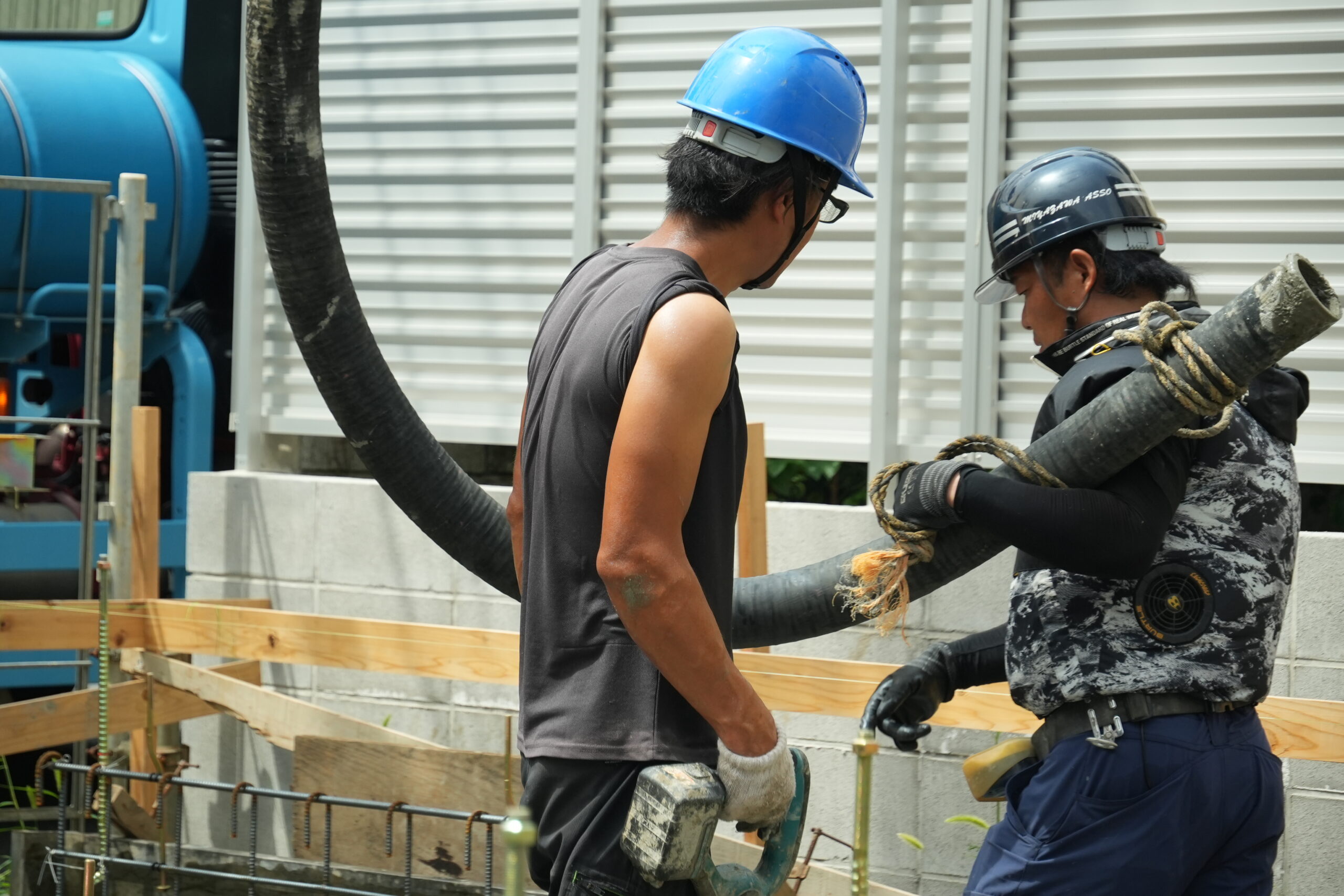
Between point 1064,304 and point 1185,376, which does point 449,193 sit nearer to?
point 1064,304

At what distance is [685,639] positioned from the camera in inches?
66.8

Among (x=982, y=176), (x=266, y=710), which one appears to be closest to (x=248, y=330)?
(x=266, y=710)

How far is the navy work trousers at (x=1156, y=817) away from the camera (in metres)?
2.00

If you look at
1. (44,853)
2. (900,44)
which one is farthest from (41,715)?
(900,44)

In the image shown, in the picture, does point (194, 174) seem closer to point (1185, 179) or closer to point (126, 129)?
point (126, 129)

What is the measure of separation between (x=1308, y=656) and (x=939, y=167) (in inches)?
71.3

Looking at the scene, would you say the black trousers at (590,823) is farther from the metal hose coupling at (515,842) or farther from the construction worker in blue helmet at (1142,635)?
the metal hose coupling at (515,842)

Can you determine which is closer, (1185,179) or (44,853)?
(44,853)

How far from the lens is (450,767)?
3416 mm

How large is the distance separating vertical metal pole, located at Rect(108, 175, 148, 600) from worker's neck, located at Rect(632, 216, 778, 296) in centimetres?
317

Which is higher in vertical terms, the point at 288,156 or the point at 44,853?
the point at 288,156

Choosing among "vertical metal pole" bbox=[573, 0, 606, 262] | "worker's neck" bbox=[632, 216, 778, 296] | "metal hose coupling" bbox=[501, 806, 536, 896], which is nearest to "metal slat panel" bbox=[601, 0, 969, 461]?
"vertical metal pole" bbox=[573, 0, 606, 262]

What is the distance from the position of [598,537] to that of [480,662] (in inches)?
80.6

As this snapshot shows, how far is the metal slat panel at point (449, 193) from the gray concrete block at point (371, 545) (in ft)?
1.04
